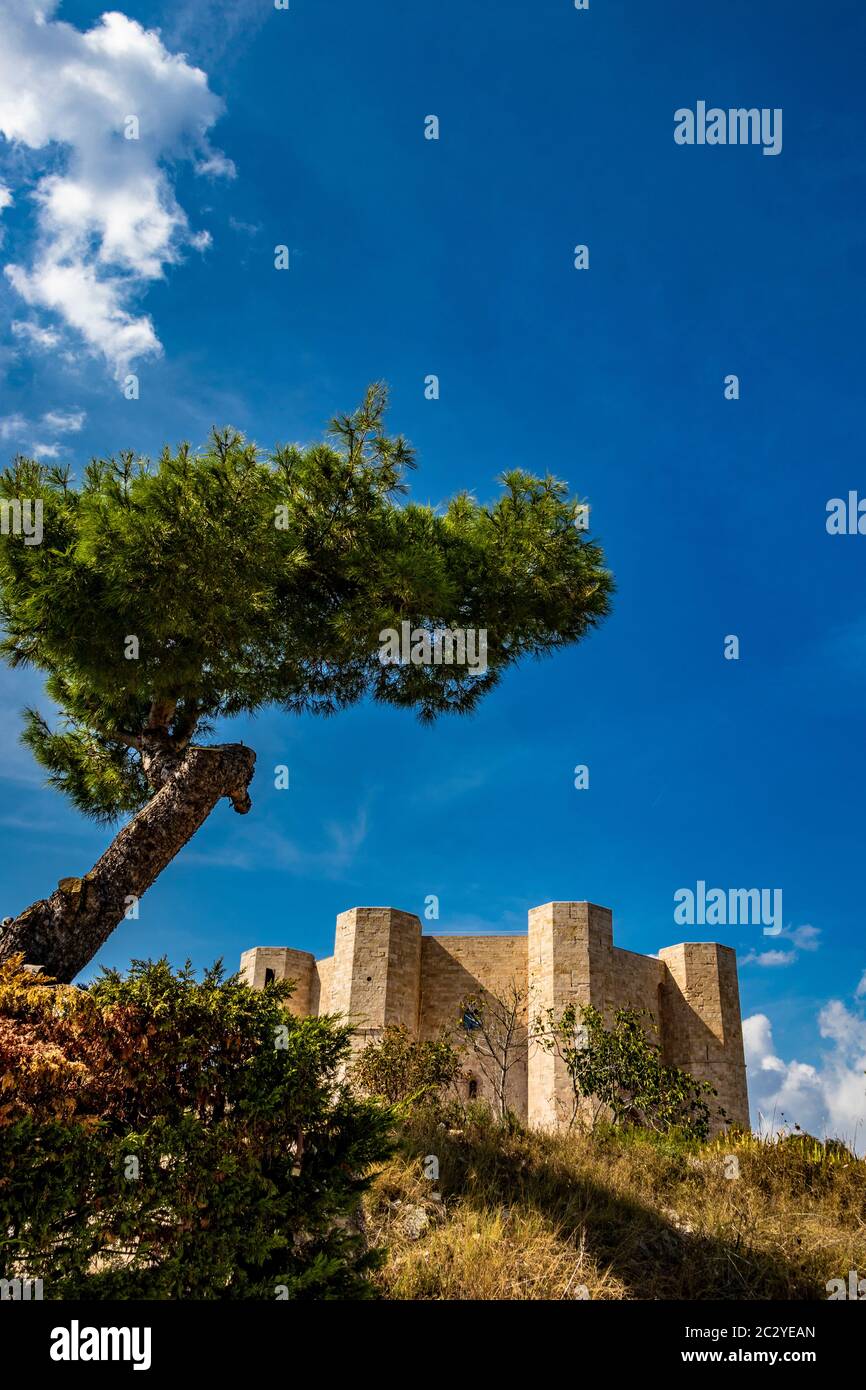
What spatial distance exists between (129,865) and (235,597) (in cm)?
257

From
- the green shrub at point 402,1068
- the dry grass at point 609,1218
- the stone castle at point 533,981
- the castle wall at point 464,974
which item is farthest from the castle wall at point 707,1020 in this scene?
the dry grass at point 609,1218

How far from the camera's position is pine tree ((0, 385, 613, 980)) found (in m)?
7.95

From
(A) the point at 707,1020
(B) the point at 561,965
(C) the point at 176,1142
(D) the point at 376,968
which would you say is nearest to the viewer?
(C) the point at 176,1142

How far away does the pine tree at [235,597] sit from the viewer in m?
7.95

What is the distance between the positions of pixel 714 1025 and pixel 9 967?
16.8 meters

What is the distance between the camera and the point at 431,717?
34.8 ft

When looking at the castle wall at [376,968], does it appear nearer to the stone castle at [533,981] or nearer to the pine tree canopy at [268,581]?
the stone castle at [533,981]

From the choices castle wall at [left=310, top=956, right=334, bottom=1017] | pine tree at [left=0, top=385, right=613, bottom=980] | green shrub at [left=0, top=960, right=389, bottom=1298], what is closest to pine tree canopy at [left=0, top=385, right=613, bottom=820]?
pine tree at [left=0, top=385, right=613, bottom=980]

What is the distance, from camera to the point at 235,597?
26.5 ft

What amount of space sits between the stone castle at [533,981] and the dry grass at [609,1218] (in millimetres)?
9205

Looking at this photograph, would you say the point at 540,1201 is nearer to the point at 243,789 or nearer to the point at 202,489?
the point at 243,789

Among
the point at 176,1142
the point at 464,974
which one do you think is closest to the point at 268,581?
the point at 176,1142

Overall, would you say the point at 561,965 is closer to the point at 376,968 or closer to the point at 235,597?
the point at 376,968
